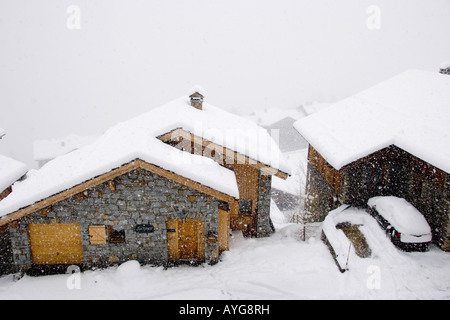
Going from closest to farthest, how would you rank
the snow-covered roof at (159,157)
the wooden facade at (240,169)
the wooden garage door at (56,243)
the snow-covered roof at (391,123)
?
the snow-covered roof at (159,157) → the wooden garage door at (56,243) → the wooden facade at (240,169) → the snow-covered roof at (391,123)

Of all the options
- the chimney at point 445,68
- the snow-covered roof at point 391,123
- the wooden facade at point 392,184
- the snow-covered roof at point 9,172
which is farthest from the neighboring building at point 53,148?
the chimney at point 445,68

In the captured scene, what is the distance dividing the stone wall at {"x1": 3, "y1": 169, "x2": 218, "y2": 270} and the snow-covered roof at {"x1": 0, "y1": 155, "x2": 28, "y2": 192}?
4.74 metres

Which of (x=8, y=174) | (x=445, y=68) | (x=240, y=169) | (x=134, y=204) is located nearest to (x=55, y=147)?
(x=8, y=174)

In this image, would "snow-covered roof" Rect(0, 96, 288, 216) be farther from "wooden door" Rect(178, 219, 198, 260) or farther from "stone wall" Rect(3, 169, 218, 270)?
"wooden door" Rect(178, 219, 198, 260)

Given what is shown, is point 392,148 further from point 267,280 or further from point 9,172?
point 9,172

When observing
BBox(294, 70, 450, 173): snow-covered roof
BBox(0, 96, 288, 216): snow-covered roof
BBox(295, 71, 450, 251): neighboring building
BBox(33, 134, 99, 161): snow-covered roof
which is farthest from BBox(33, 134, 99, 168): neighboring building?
BBox(295, 71, 450, 251): neighboring building

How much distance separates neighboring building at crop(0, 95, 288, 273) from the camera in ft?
30.2

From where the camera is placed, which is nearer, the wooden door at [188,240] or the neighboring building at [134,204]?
the neighboring building at [134,204]

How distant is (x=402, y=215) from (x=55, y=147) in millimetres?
50581

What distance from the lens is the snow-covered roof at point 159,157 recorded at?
29.9 ft

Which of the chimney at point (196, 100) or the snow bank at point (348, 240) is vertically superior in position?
the chimney at point (196, 100)

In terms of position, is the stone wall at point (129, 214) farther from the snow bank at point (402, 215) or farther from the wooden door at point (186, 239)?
the snow bank at point (402, 215)

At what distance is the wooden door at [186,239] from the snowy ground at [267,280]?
21.0 inches
